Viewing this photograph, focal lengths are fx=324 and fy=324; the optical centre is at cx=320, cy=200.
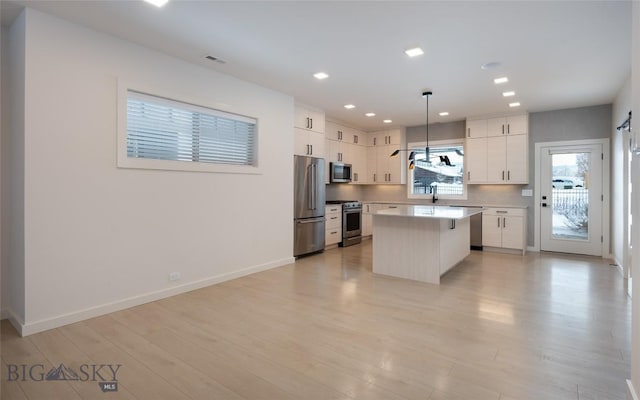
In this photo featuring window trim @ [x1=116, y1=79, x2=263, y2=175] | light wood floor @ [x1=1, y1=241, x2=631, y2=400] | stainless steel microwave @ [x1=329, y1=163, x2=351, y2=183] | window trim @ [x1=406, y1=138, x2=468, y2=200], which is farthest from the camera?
window trim @ [x1=406, y1=138, x2=468, y2=200]

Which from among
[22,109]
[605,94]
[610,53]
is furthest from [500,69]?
[22,109]

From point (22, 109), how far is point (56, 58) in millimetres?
560

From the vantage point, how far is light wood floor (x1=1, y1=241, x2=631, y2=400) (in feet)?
6.70

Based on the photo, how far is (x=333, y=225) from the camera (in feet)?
22.5

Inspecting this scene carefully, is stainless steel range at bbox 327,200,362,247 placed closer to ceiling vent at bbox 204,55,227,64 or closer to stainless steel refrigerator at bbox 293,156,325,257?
stainless steel refrigerator at bbox 293,156,325,257

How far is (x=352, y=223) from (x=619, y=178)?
4.68m

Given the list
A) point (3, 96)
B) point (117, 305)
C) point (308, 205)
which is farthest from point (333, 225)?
point (3, 96)

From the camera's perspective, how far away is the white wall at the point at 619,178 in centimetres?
462

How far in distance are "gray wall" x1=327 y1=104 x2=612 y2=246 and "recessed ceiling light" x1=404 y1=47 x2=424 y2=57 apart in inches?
165

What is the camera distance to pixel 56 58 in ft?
9.78

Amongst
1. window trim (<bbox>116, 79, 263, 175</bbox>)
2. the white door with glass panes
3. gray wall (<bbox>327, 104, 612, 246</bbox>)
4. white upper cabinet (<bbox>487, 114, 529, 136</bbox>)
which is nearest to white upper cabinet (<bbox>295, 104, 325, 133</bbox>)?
window trim (<bbox>116, 79, 263, 175</bbox>)

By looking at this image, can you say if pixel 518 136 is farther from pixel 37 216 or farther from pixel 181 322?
pixel 37 216

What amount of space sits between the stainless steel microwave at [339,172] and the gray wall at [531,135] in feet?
1.62

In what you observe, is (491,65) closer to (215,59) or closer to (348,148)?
(215,59)
